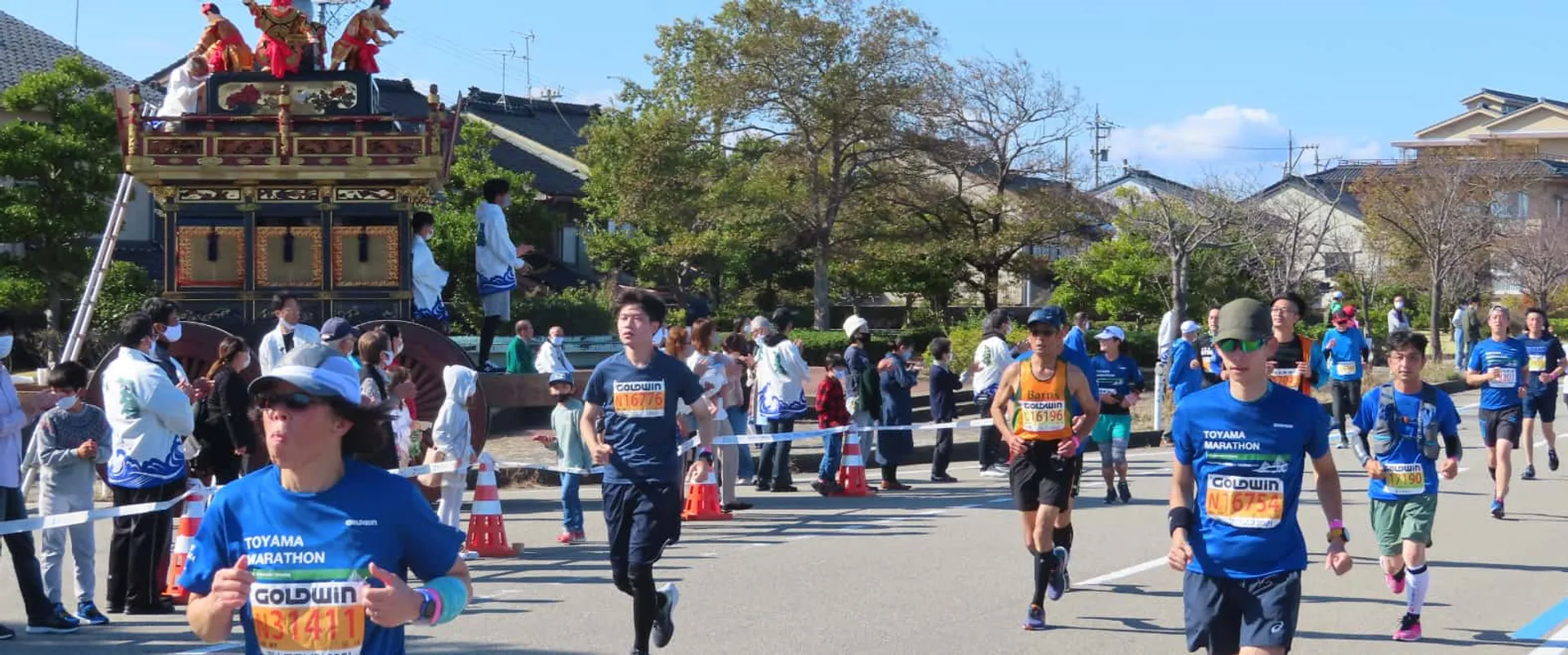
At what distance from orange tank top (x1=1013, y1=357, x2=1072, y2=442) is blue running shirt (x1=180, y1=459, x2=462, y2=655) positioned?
5561 millimetres

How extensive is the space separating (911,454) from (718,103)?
1662 centimetres

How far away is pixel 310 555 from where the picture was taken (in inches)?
141

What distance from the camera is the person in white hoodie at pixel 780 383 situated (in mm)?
14656

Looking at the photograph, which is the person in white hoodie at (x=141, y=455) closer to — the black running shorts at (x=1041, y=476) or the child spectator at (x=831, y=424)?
the black running shorts at (x=1041, y=476)

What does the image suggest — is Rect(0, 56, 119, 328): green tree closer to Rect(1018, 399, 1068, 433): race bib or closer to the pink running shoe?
Rect(1018, 399, 1068, 433): race bib

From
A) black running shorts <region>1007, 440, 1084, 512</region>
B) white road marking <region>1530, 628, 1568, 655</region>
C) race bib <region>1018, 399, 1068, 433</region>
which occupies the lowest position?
white road marking <region>1530, 628, 1568, 655</region>

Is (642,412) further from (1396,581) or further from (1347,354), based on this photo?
(1347,354)

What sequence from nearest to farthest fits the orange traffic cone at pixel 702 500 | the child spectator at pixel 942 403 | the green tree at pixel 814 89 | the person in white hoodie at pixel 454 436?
the person in white hoodie at pixel 454 436 < the orange traffic cone at pixel 702 500 < the child spectator at pixel 942 403 < the green tree at pixel 814 89

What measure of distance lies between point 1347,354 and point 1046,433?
397 inches

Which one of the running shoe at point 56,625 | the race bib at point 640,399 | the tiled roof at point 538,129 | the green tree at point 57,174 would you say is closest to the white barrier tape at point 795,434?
the race bib at point 640,399

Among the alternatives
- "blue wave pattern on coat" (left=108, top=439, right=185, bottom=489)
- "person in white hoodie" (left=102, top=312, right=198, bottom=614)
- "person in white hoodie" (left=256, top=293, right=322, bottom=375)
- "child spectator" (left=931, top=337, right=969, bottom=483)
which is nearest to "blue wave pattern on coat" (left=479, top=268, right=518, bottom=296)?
"person in white hoodie" (left=256, top=293, right=322, bottom=375)

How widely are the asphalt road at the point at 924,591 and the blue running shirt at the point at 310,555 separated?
4.33 metres

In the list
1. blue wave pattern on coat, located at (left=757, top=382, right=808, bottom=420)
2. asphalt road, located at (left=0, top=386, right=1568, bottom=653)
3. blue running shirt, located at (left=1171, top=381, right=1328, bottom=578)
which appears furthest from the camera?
blue wave pattern on coat, located at (left=757, top=382, right=808, bottom=420)

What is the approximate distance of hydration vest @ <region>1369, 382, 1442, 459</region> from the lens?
28.0 ft
